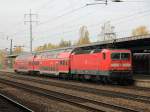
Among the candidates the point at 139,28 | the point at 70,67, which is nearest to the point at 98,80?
the point at 70,67

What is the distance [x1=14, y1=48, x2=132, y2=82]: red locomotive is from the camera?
33750 mm

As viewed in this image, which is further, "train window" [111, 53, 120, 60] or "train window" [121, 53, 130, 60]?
"train window" [121, 53, 130, 60]

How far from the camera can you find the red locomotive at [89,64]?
111ft

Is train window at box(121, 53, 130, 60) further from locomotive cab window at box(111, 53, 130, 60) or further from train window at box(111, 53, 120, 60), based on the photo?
train window at box(111, 53, 120, 60)

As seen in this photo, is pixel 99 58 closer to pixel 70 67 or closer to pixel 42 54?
pixel 70 67

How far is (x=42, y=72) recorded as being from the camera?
5266 centimetres

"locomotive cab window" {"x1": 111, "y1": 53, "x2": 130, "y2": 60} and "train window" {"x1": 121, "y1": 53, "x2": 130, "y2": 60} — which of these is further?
"train window" {"x1": 121, "y1": 53, "x2": 130, "y2": 60}

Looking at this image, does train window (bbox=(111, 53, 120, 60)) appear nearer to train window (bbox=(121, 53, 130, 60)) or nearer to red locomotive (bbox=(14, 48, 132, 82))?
red locomotive (bbox=(14, 48, 132, 82))

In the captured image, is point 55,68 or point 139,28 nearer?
point 55,68

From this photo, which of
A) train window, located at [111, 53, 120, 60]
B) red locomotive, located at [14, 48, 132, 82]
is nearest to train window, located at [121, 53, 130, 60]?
red locomotive, located at [14, 48, 132, 82]

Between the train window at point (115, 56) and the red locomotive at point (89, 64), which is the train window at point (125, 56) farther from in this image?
the train window at point (115, 56)

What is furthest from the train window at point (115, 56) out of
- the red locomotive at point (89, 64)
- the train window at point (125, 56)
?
the train window at point (125, 56)

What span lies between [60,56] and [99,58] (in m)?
10.6

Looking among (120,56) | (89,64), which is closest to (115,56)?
(120,56)
